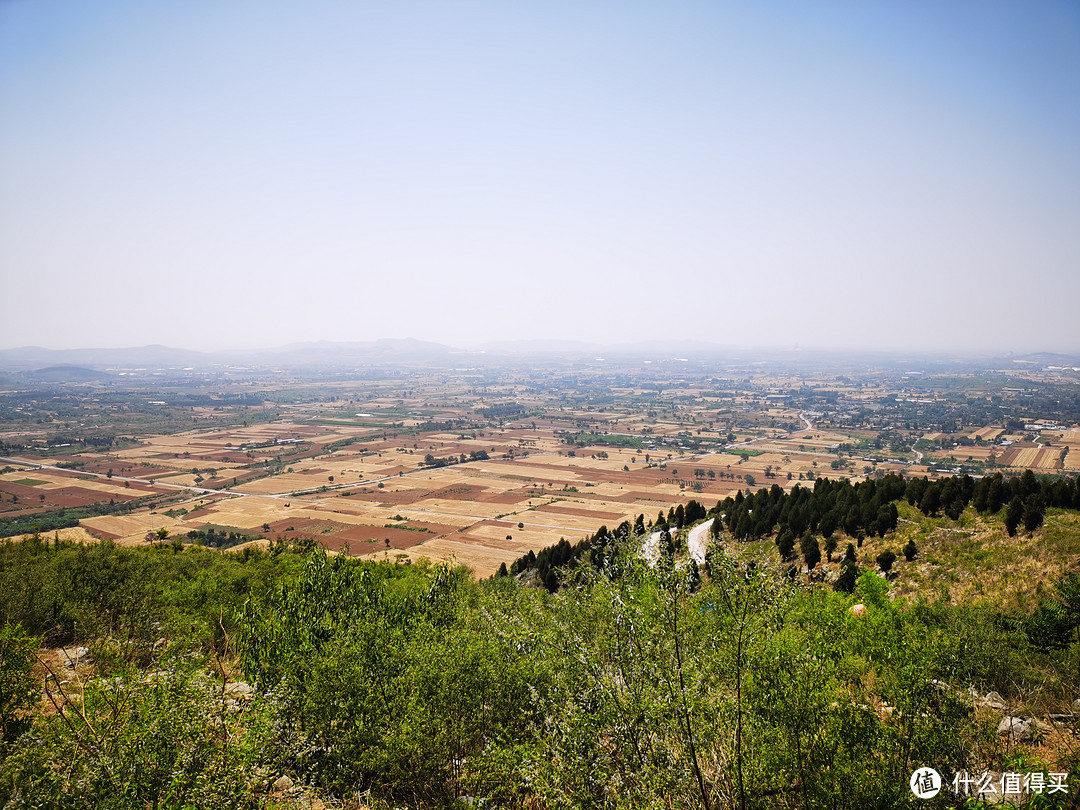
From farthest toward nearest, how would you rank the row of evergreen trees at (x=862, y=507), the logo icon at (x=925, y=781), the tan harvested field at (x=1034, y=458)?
1. the tan harvested field at (x=1034, y=458)
2. the row of evergreen trees at (x=862, y=507)
3. the logo icon at (x=925, y=781)

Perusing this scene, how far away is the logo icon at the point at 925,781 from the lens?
1005 centimetres

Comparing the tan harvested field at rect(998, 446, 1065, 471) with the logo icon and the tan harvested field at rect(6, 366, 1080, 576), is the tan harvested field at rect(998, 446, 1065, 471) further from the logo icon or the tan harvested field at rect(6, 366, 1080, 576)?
the logo icon

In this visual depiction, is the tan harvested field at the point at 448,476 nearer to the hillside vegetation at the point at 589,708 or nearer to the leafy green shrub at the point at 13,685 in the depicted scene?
the leafy green shrub at the point at 13,685

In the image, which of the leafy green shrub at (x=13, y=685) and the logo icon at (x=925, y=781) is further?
the leafy green shrub at (x=13, y=685)

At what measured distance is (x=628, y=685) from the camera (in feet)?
35.7

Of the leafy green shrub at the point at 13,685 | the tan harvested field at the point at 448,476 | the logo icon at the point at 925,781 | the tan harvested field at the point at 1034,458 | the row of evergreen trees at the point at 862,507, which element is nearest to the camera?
the logo icon at the point at 925,781

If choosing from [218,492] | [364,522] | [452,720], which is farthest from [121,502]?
[452,720]

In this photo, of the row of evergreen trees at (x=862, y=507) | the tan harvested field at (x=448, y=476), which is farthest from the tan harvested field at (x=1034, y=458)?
the row of evergreen trees at (x=862, y=507)

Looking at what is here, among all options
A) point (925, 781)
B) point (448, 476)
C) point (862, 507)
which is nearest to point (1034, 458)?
point (862, 507)

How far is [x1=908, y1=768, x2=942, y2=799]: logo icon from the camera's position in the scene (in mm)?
10047

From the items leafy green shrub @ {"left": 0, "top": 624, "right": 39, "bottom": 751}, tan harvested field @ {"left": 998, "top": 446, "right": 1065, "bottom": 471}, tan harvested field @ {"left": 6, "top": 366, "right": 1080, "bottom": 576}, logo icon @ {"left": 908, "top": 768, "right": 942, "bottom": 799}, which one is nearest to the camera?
logo icon @ {"left": 908, "top": 768, "right": 942, "bottom": 799}

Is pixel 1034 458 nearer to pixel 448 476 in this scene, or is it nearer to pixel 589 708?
pixel 448 476

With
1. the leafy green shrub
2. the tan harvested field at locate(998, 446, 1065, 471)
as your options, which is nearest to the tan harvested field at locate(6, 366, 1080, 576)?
the tan harvested field at locate(998, 446, 1065, 471)

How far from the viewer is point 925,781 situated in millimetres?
10227
